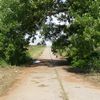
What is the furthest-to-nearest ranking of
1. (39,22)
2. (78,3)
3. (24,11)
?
(39,22) < (24,11) < (78,3)

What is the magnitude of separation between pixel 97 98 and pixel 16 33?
15.2 metres

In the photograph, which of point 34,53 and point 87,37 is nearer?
point 87,37

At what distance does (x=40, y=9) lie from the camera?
1053 inches

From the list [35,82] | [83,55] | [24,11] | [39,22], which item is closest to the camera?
[35,82]

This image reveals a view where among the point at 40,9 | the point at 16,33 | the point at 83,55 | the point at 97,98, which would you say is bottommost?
the point at 97,98

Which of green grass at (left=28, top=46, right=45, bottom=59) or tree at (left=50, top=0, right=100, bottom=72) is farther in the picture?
green grass at (left=28, top=46, right=45, bottom=59)

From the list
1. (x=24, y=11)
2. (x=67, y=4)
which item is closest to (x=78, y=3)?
(x=67, y=4)

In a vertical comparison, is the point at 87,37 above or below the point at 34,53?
above

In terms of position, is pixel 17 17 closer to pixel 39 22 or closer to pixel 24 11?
pixel 24 11

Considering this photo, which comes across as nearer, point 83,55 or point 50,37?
point 83,55

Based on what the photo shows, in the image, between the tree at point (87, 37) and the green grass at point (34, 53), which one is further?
the green grass at point (34, 53)

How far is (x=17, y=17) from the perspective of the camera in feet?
87.1

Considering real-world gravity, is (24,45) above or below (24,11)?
below

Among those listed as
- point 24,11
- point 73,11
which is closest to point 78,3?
point 73,11
